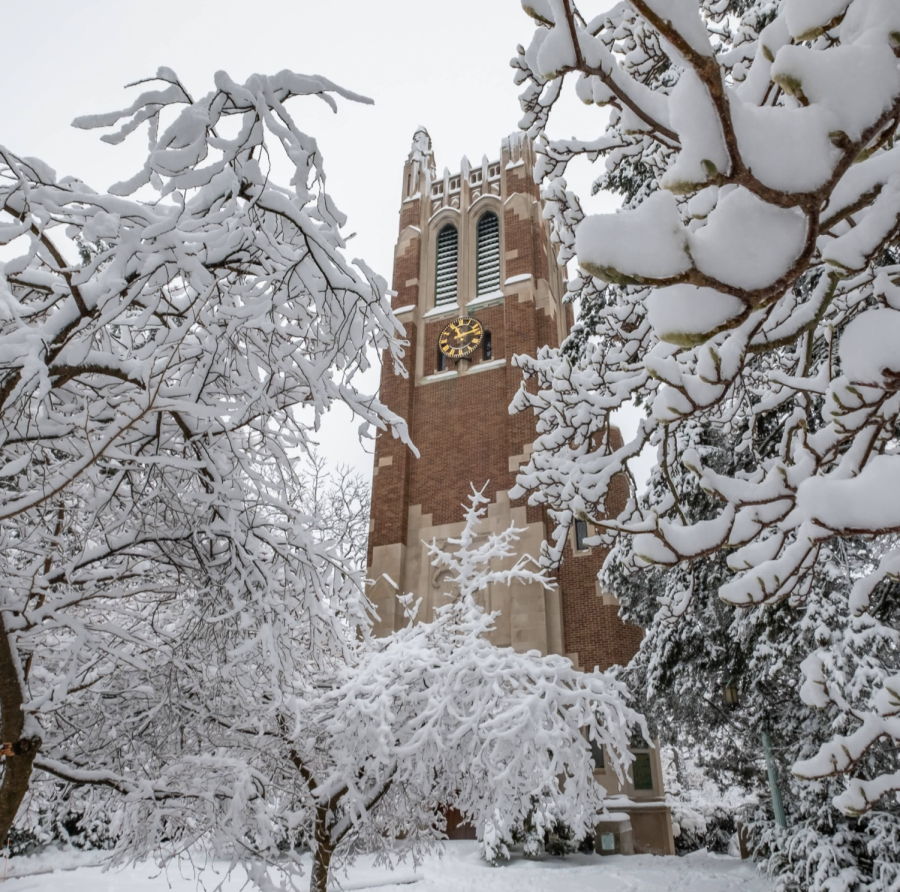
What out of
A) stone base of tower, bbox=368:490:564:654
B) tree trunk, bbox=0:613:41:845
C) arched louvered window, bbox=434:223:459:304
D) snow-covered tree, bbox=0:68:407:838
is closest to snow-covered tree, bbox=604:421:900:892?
snow-covered tree, bbox=0:68:407:838

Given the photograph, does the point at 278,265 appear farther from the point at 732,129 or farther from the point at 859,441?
the point at 732,129

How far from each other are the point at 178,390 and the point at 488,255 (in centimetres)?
1913

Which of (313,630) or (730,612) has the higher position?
(730,612)

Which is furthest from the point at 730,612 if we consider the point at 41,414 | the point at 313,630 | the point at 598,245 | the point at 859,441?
the point at 598,245

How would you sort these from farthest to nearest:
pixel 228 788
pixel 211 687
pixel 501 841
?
1. pixel 501 841
2. pixel 228 788
3. pixel 211 687

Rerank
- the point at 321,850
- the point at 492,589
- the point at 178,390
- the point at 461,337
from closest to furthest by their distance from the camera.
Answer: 1. the point at 178,390
2. the point at 321,850
3. the point at 492,589
4. the point at 461,337

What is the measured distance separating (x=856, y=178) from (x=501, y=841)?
48.2 ft

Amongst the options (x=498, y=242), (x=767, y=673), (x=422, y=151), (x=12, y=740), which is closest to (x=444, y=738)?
(x=767, y=673)

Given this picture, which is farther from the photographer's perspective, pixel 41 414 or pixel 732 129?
pixel 41 414

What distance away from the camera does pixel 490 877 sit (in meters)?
12.1

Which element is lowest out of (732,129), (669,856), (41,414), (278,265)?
(669,856)

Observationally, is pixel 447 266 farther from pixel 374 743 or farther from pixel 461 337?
pixel 374 743

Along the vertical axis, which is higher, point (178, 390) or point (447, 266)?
point (447, 266)

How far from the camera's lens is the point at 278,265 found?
383 cm
